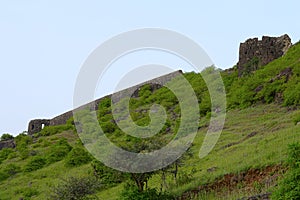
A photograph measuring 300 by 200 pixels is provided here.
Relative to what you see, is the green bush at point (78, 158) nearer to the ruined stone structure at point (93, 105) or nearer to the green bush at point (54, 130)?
the green bush at point (54, 130)

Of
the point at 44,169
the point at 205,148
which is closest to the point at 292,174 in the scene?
the point at 205,148

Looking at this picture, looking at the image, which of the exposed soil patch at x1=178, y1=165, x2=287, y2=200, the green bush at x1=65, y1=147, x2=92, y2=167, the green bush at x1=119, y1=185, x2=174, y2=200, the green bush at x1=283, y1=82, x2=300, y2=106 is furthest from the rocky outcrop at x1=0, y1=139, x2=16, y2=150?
the exposed soil patch at x1=178, y1=165, x2=287, y2=200

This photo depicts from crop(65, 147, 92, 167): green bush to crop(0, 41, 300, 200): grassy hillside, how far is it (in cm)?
7

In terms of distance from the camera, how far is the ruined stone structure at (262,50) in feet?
194

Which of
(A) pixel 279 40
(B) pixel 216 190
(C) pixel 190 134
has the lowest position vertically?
(B) pixel 216 190

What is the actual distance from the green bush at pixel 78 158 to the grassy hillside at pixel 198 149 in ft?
0.24

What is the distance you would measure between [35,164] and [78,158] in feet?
17.3

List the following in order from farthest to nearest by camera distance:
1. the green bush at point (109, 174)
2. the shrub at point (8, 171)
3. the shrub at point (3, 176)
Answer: the shrub at point (8, 171), the shrub at point (3, 176), the green bush at point (109, 174)

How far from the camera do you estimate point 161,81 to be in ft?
266

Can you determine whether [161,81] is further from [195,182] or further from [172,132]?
[195,182]

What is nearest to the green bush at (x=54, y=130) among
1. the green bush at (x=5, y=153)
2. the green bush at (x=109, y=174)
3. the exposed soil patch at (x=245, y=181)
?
the green bush at (x=5, y=153)

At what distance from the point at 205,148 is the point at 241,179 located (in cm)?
1107

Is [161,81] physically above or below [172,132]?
above

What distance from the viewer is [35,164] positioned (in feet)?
155
